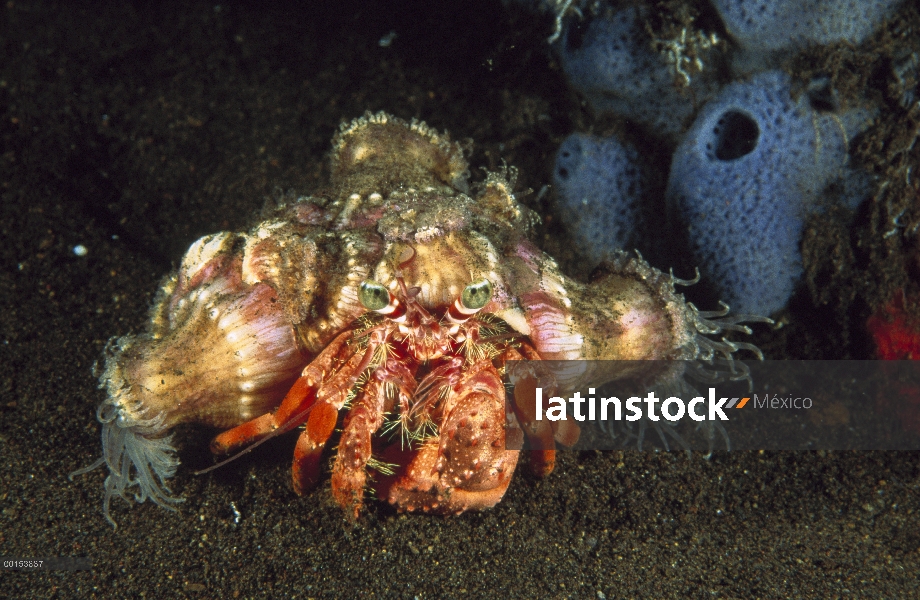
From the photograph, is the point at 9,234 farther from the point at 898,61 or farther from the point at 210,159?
the point at 898,61

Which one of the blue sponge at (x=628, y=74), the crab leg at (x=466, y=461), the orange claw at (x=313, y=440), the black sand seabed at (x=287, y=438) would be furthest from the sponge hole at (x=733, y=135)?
the orange claw at (x=313, y=440)

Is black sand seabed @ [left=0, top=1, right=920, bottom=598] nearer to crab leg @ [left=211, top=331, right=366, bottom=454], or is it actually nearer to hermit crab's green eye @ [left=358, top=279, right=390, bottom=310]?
crab leg @ [left=211, top=331, right=366, bottom=454]

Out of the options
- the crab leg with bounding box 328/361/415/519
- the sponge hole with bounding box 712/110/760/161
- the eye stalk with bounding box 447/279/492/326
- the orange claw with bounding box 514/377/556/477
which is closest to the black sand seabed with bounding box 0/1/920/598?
the orange claw with bounding box 514/377/556/477

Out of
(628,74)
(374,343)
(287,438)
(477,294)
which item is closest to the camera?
(477,294)

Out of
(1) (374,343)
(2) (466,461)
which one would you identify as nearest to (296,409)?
(1) (374,343)

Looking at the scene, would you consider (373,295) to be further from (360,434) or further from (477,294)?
(360,434)

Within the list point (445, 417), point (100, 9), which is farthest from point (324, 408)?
point (100, 9)
